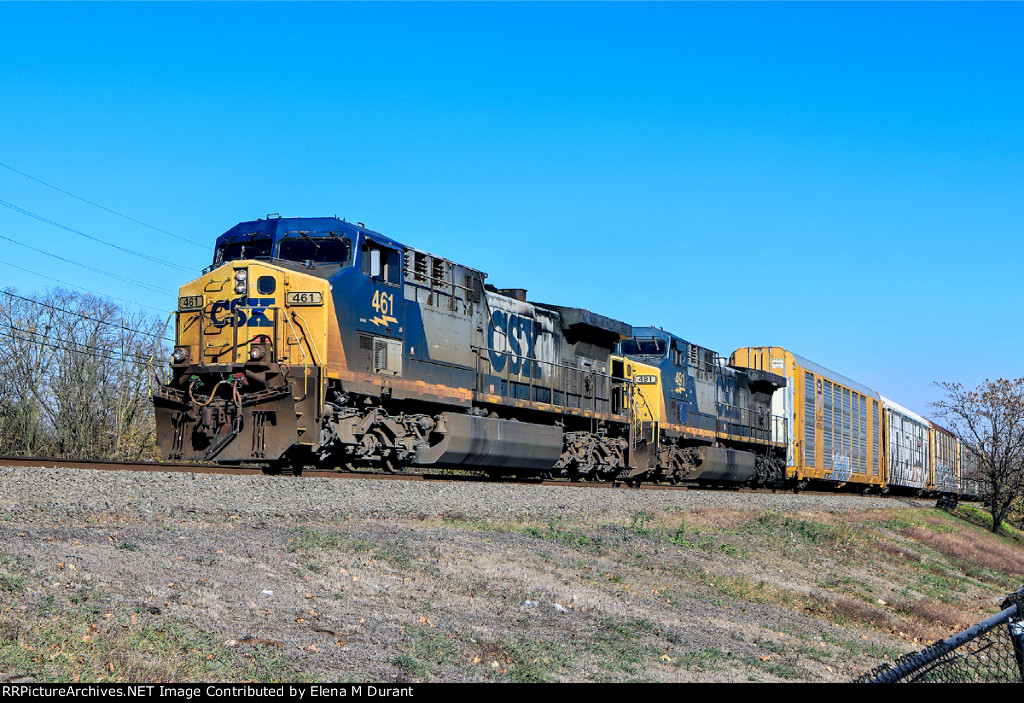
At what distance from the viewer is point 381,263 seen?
49.1ft

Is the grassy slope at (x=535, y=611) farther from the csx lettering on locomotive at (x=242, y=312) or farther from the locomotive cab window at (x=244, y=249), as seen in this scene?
the locomotive cab window at (x=244, y=249)

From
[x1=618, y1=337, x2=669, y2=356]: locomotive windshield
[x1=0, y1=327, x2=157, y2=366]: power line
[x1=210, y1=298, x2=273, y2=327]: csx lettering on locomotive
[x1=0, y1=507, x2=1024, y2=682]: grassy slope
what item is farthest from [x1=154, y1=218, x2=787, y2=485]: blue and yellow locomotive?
[x1=0, y1=327, x2=157, y2=366]: power line

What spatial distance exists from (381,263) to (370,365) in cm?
166

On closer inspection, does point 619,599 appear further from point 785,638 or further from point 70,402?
point 70,402

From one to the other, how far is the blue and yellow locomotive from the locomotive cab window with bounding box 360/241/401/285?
27 mm

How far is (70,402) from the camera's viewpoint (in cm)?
3572

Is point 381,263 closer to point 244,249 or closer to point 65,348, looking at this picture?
point 244,249

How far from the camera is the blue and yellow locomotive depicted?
1352cm

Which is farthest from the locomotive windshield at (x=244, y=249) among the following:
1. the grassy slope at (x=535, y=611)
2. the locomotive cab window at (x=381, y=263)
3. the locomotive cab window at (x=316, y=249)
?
the grassy slope at (x=535, y=611)

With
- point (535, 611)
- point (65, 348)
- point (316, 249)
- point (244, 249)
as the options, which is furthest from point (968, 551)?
point (65, 348)

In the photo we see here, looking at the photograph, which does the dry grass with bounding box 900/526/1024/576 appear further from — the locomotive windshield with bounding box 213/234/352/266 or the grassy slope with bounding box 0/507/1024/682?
the locomotive windshield with bounding box 213/234/352/266

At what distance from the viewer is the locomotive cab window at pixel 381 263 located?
1459cm

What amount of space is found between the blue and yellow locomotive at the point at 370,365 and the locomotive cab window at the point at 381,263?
0.09 feet

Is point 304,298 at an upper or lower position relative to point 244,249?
lower
